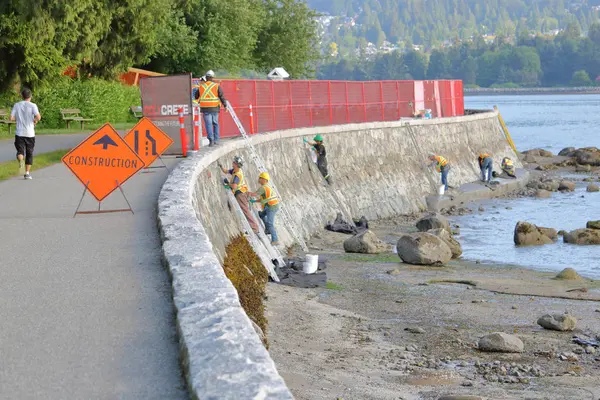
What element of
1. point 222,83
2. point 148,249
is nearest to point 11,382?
point 148,249

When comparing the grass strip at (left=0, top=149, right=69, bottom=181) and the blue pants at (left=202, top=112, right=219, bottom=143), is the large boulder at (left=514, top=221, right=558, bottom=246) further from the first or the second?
the grass strip at (left=0, top=149, right=69, bottom=181)

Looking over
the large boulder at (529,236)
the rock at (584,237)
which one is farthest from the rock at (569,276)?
the rock at (584,237)

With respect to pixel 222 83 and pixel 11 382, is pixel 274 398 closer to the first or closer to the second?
pixel 11 382

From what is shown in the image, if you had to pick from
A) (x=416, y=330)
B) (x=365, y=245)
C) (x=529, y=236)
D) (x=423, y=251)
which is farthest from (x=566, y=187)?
(x=416, y=330)

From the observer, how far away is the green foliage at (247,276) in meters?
11.8

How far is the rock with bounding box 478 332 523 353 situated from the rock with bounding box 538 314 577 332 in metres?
1.57

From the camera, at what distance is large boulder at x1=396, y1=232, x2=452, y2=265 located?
2112cm

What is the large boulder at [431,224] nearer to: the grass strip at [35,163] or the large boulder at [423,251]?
the large boulder at [423,251]

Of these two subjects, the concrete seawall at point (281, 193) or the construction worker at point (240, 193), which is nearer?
the concrete seawall at point (281, 193)

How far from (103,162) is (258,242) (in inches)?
180

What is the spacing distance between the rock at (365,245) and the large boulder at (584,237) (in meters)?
5.83

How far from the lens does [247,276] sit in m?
13.8

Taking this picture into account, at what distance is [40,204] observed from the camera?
15.1 meters

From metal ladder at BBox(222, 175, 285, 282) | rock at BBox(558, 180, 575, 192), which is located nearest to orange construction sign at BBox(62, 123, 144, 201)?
metal ladder at BBox(222, 175, 285, 282)
